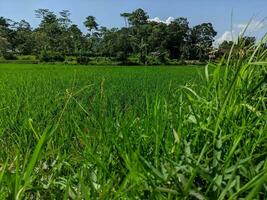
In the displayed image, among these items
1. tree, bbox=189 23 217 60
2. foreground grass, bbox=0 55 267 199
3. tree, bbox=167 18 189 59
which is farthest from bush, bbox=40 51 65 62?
foreground grass, bbox=0 55 267 199

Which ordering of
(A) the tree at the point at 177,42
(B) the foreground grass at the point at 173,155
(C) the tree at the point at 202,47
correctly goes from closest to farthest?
(B) the foreground grass at the point at 173,155
(C) the tree at the point at 202,47
(A) the tree at the point at 177,42

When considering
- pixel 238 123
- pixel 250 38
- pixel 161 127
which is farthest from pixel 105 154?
pixel 250 38

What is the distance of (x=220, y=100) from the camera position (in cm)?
152

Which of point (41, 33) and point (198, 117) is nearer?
point (198, 117)

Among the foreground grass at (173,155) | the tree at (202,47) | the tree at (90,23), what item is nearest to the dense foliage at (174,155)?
the foreground grass at (173,155)

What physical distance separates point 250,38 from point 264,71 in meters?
0.20

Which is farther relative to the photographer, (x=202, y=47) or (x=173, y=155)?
(x=202, y=47)

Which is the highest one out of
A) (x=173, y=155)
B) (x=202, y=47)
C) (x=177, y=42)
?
(x=202, y=47)

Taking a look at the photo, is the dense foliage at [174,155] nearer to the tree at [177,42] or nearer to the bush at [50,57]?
the tree at [177,42]

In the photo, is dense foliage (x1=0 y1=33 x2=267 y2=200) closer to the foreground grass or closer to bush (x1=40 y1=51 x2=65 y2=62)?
the foreground grass

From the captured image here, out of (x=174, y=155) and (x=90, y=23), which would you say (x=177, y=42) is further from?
(x=90, y=23)

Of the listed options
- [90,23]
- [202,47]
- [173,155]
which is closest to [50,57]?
[90,23]

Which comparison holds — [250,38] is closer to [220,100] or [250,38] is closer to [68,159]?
[220,100]

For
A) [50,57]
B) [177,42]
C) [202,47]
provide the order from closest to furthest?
[202,47], [177,42], [50,57]
